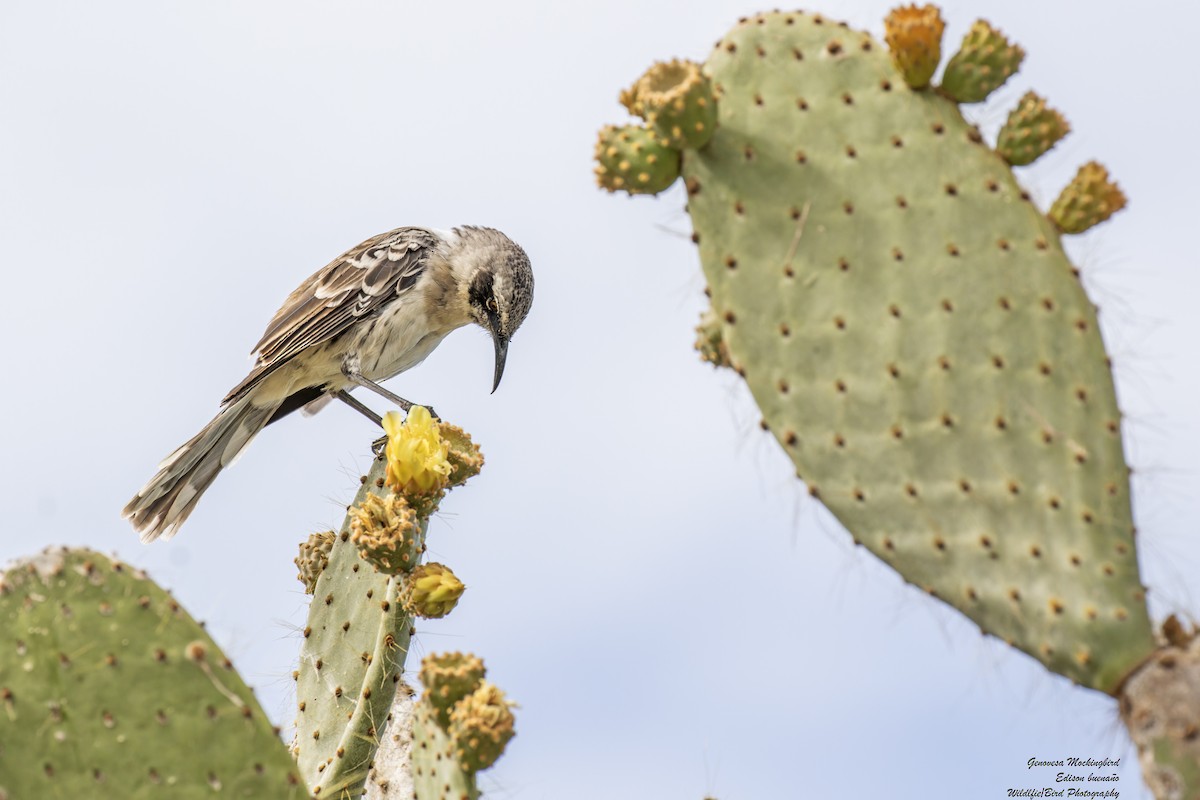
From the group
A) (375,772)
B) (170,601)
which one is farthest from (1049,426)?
(375,772)

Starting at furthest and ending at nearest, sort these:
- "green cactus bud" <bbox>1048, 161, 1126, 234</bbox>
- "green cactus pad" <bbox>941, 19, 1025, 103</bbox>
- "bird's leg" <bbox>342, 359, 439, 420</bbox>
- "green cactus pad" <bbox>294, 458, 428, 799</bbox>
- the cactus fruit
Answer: "bird's leg" <bbox>342, 359, 439, 420</bbox> < "green cactus pad" <bbox>294, 458, 428, 799</bbox> < "green cactus pad" <bbox>941, 19, 1025, 103</bbox> < "green cactus bud" <bbox>1048, 161, 1126, 234</bbox> < the cactus fruit

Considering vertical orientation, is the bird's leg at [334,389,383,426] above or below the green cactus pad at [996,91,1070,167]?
above

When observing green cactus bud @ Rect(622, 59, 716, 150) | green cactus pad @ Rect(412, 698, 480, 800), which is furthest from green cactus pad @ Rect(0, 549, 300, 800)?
green cactus bud @ Rect(622, 59, 716, 150)

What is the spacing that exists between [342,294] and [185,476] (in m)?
1.21

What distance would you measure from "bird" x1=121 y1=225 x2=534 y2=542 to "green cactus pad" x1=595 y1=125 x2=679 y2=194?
4.15 meters

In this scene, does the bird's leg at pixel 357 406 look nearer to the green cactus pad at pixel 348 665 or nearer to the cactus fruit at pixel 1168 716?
the green cactus pad at pixel 348 665

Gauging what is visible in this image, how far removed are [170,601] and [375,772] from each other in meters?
2.85

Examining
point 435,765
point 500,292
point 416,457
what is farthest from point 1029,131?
point 500,292

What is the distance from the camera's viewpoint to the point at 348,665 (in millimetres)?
3996

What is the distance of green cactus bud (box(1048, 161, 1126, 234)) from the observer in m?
2.93

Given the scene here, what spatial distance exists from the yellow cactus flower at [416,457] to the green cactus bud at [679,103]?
107cm

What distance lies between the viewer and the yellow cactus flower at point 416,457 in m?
3.65

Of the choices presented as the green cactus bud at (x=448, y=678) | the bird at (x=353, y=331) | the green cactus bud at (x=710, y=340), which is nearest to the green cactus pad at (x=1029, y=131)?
the green cactus bud at (x=710, y=340)

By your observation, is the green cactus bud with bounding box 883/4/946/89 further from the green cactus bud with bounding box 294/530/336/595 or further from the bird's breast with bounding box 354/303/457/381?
the bird's breast with bounding box 354/303/457/381
